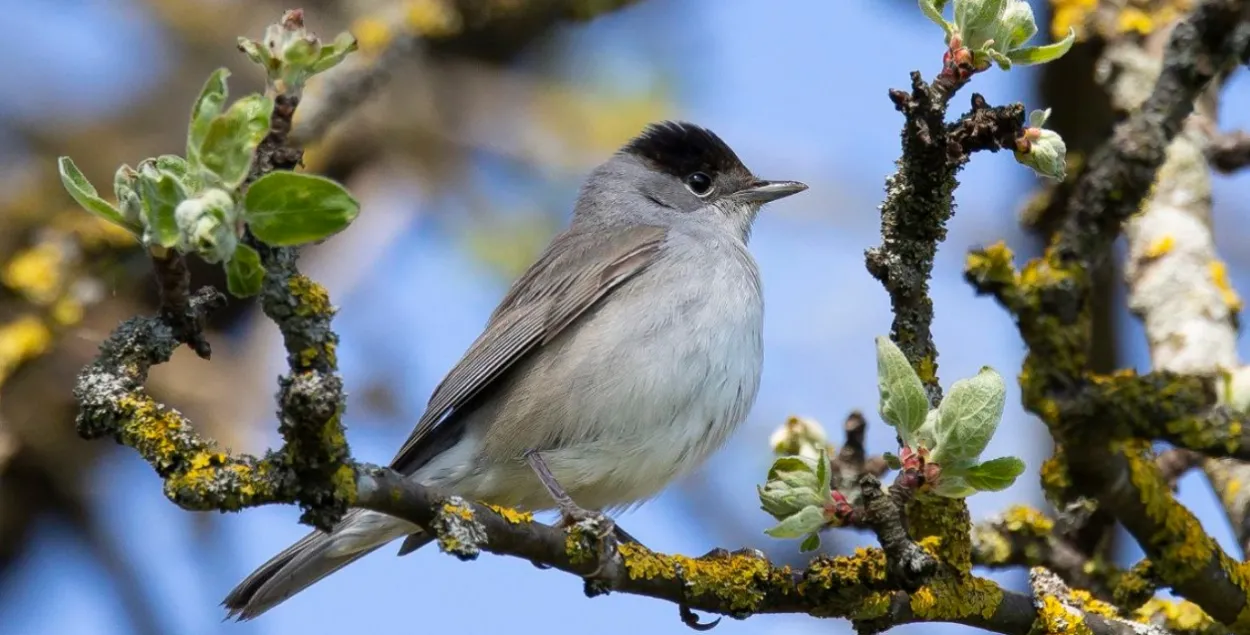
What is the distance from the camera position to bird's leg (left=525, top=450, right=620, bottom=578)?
337cm

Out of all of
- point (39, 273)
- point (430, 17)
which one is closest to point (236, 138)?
point (39, 273)

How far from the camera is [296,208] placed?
95.0 inches

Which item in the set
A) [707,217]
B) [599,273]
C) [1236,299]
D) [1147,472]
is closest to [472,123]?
[707,217]

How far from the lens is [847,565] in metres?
3.24

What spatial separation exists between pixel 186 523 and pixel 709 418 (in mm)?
2657

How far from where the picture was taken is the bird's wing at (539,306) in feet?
16.0

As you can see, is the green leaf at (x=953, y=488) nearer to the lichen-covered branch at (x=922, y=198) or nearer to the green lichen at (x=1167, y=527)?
the lichen-covered branch at (x=922, y=198)

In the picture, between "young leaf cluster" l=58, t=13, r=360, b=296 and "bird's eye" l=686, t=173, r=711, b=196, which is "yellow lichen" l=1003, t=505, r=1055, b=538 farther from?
"young leaf cluster" l=58, t=13, r=360, b=296

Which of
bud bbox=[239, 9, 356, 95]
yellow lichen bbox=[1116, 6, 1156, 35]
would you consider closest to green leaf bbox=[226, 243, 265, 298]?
bud bbox=[239, 9, 356, 95]

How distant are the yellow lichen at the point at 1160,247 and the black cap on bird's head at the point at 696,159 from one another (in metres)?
1.61

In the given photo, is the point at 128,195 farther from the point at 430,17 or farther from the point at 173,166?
the point at 430,17

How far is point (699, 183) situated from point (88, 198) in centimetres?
406

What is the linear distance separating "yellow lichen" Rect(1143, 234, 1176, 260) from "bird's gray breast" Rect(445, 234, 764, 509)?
5.01 feet

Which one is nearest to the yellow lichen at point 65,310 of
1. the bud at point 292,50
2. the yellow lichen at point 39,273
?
the yellow lichen at point 39,273
